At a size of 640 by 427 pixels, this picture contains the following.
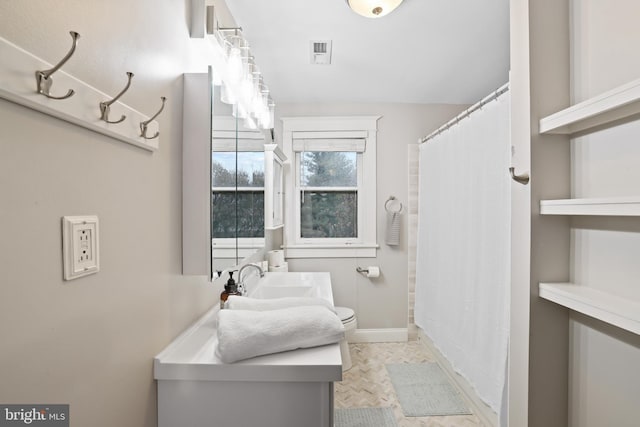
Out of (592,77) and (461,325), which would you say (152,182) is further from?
(461,325)

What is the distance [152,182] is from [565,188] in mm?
1165

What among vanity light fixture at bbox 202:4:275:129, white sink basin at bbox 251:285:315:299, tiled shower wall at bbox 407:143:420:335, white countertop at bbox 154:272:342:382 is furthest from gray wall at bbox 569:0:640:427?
tiled shower wall at bbox 407:143:420:335

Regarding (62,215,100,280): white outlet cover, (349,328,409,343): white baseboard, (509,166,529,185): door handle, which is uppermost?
(509,166,529,185): door handle

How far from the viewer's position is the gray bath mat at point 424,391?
2.14 m

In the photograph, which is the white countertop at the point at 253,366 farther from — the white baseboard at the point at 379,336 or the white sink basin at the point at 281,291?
the white baseboard at the point at 379,336

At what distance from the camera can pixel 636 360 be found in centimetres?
75

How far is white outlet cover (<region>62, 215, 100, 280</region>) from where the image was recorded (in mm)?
663

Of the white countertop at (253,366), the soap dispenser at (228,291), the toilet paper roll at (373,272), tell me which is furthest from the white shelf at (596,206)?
the toilet paper roll at (373,272)

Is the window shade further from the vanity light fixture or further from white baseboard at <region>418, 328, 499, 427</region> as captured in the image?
white baseboard at <region>418, 328, 499, 427</region>

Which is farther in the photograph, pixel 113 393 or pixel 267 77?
pixel 267 77

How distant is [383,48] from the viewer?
220 cm

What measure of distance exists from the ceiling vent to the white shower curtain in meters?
0.98

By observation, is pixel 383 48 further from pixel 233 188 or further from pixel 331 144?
pixel 233 188

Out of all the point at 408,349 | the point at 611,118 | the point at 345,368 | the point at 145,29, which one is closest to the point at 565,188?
the point at 611,118
